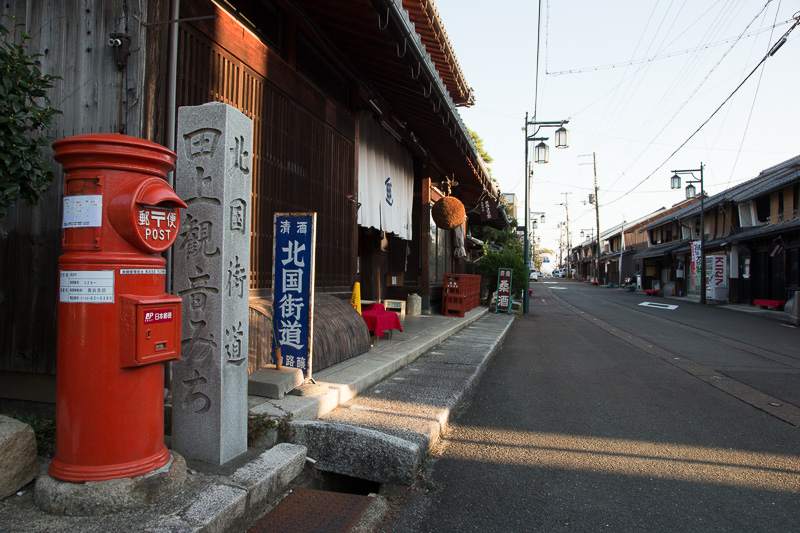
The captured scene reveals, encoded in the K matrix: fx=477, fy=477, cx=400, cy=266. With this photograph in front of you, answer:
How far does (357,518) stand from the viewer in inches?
112

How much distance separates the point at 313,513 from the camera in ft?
9.33

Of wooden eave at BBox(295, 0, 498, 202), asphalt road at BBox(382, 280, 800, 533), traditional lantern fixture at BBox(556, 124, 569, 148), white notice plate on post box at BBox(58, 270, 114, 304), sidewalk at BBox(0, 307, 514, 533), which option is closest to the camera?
sidewalk at BBox(0, 307, 514, 533)

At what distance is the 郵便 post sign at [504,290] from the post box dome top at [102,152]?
16.5 m

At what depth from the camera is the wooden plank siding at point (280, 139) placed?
468 cm

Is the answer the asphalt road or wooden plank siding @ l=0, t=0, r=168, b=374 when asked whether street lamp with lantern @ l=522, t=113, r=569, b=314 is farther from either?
wooden plank siding @ l=0, t=0, r=168, b=374

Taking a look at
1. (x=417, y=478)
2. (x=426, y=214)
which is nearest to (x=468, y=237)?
(x=426, y=214)

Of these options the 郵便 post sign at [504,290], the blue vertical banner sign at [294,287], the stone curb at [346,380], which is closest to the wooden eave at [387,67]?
the blue vertical banner sign at [294,287]

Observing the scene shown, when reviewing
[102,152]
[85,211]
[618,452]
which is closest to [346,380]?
[618,452]

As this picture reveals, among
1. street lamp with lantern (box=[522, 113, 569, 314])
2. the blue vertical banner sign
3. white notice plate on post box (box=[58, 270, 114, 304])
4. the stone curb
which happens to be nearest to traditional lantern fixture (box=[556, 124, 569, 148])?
street lamp with lantern (box=[522, 113, 569, 314])

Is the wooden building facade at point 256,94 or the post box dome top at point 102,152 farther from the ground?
the wooden building facade at point 256,94

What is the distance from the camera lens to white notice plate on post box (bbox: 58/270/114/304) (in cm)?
245

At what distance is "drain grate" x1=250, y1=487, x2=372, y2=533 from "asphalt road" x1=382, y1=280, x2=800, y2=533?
0.29 meters

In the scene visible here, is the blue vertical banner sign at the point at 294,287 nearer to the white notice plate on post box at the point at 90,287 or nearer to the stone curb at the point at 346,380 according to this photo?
the stone curb at the point at 346,380

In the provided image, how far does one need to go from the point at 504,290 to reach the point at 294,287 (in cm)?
1460
